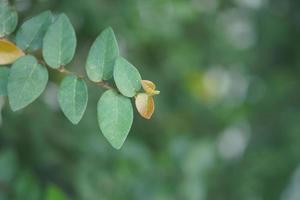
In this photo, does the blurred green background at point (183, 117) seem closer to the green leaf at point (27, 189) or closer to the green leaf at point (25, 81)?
the green leaf at point (27, 189)

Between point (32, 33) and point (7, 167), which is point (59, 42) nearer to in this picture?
point (32, 33)

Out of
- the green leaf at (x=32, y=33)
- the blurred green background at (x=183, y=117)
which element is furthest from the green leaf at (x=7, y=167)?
the green leaf at (x=32, y=33)

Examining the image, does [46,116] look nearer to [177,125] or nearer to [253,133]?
[177,125]

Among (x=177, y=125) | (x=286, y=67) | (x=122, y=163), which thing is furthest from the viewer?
(x=286, y=67)

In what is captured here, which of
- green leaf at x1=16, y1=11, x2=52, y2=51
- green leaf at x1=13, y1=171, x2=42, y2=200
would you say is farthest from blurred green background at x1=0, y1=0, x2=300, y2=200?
green leaf at x1=16, y1=11, x2=52, y2=51

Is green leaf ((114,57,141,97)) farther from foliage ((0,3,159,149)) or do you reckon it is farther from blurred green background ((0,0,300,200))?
blurred green background ((0,0,300,200))

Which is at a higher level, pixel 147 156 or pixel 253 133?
pixel 253 133

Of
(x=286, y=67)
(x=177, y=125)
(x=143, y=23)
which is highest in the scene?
(x=286, y=67)

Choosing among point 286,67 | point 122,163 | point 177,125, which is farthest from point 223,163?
point 122,163
